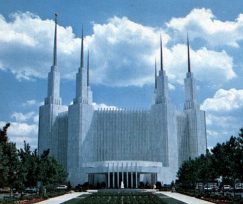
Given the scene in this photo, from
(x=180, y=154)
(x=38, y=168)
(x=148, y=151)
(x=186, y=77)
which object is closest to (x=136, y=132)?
(x=148, y=151)

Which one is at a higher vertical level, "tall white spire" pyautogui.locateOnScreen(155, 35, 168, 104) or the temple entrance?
"tall white spire" pyautogui.locateOnScreen(155, 35, 168, 104)

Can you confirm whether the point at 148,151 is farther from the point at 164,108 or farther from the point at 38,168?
the point at 38,168

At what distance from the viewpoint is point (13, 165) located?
110 ft

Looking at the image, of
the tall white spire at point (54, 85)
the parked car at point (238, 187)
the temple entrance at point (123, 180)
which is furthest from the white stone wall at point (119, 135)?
the parked car at point (238, 187)

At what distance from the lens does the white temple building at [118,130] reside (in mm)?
97125

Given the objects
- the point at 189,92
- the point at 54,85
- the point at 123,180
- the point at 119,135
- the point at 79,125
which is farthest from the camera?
the point at 119,135

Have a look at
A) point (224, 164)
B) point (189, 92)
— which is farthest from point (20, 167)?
point (189, 92)

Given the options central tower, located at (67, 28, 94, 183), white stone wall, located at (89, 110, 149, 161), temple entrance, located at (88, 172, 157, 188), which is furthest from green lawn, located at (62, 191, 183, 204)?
white stone wall, located at (89, 110, 149, 161)

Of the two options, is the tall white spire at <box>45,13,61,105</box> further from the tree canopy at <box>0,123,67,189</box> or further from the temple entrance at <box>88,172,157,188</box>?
the tree canopy at <box>0,123,67,189</box>

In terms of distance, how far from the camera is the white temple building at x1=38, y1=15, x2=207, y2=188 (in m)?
97.1

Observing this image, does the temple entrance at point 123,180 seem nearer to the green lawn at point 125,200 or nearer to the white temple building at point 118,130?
the white temple building at point 118,130

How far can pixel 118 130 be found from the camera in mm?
104125

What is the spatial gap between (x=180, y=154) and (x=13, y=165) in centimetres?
7511

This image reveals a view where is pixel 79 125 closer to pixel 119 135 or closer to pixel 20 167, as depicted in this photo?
pixel 119 135
